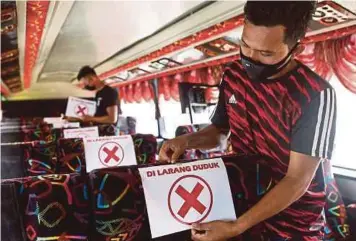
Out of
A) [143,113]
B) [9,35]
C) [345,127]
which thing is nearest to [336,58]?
[345,127]

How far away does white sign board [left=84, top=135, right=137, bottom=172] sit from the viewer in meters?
2.43

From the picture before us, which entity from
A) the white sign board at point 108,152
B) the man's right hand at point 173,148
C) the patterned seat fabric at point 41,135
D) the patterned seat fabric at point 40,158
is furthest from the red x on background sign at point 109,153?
the patterned seat fabric at point 41,135

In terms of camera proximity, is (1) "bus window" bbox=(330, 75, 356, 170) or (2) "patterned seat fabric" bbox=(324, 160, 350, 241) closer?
(2) "patterned seat fabric" bbox=(324, 160, 350, 241)

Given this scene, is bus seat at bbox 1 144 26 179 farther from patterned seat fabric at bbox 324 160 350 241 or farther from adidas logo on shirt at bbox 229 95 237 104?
patterned seat fabric at bbox 324 160 350 241

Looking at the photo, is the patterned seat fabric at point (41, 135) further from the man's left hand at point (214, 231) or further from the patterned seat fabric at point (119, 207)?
the man's left hand at point (214, 231)

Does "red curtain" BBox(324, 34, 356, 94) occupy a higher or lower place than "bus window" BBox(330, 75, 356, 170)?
higher

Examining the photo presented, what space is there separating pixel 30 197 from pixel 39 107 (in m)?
9.73

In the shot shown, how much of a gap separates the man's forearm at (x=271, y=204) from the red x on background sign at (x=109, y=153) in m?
1.39

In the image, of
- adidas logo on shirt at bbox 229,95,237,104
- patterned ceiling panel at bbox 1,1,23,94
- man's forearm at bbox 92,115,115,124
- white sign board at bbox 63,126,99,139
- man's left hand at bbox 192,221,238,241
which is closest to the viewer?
man's left hand at bbox 192,221,238,241

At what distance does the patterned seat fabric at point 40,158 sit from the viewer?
256cm

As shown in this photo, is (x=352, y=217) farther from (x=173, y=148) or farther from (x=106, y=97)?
(x=106, y=97)

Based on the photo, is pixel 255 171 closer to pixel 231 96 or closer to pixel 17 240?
pixel 231 96

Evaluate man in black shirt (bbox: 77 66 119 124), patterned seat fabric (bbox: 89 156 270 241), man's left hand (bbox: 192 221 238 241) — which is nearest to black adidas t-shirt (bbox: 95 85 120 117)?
man in black shirt (bbox: 77 66 119 124)

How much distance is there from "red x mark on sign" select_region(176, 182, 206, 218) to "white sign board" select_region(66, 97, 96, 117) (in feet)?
12.0
